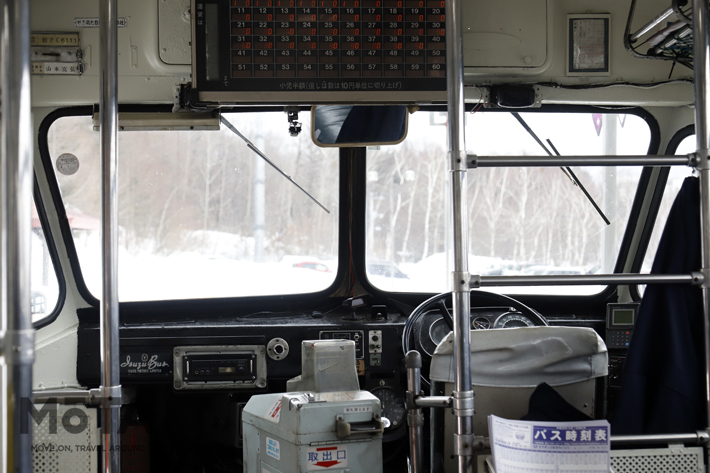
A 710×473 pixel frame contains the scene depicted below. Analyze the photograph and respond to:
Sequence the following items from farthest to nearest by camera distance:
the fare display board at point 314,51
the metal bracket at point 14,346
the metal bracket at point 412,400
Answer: the fare display board at point 314,51, the metal bracket at point 412,400, the metal bracket at point 14,346

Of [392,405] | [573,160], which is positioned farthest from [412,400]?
[392,405]

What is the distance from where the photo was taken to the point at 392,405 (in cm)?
297

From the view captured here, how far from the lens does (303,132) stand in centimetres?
309

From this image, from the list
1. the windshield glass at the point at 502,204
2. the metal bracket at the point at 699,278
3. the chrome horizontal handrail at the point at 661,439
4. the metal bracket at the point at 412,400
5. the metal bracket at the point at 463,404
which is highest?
the windshield glass at the point at 502,204

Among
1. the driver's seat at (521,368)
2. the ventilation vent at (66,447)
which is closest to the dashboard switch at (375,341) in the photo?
the driver's seat at (521,368)

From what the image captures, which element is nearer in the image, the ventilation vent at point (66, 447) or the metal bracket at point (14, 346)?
the metal bracket at point (14, 346)

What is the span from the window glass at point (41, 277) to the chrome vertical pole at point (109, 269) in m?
1.57

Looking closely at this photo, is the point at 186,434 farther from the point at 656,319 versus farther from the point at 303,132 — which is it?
the point at 656,319

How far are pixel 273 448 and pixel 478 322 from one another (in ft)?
3.92

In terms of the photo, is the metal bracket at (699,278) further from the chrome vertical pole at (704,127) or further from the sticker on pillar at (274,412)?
the sticker on pillar at (274,412)

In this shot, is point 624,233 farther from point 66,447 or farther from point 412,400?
point 66,447

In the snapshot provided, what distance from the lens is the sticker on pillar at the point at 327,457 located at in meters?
1.92

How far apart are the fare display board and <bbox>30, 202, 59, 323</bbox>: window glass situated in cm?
122

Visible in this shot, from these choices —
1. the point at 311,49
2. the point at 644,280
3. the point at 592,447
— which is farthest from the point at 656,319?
the point at 311,49
